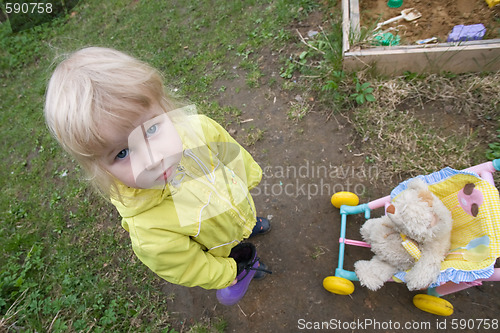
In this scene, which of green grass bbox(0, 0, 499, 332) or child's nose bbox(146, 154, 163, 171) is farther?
green grass bbox(0, 0, 499, 332)

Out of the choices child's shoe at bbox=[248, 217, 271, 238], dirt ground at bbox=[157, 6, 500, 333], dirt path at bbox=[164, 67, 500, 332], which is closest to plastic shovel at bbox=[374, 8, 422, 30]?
dirt ground at bbox=[157, 6, 500, 333]

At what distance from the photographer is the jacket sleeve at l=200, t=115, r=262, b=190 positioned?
1.63 metres

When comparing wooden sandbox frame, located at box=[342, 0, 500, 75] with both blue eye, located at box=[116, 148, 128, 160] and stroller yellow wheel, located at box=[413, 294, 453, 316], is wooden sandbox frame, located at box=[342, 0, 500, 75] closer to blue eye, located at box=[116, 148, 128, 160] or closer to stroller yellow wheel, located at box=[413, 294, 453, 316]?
stroller yellow wheel, located at box=[413, 294, 453, 316]

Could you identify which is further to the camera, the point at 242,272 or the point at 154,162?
the point at 242,272

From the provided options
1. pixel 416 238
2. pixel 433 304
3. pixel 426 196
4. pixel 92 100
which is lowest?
pixel 433 304

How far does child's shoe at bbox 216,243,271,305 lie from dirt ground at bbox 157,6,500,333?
16 centimetres

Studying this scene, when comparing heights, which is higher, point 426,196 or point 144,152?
point 144,152

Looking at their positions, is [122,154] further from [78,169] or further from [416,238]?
[78,169]

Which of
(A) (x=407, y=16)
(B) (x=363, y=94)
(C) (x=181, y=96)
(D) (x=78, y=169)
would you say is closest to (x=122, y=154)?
(B) (x=363, y=94)

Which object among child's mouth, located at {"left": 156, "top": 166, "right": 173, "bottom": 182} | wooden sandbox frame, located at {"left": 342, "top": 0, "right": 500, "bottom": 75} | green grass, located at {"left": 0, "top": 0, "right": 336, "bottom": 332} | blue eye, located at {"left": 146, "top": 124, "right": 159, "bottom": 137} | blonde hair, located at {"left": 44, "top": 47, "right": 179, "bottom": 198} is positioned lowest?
green grass, located at {"left": 0, "top": 0, "right": 336, "bottom": 332}

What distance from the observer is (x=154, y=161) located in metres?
1.12

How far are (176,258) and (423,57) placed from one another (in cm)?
263

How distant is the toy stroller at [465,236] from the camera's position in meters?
1.44

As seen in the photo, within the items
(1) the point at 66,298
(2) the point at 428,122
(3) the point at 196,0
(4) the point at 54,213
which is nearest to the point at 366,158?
A: (2) the point at 428,122
